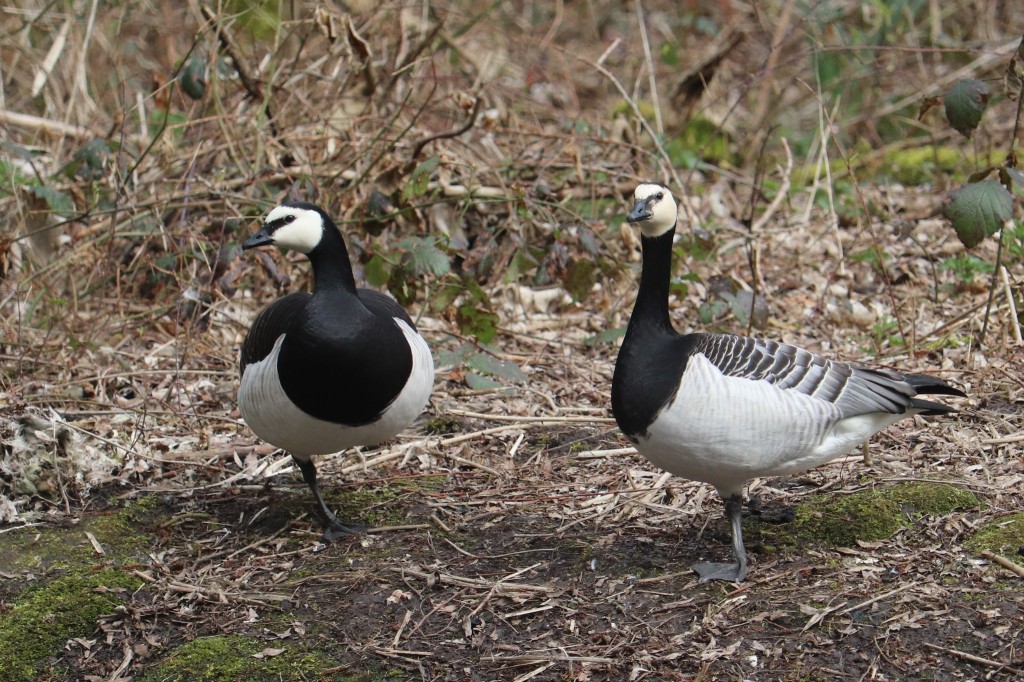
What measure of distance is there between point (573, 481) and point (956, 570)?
1.78m

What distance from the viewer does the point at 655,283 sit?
4.03 m

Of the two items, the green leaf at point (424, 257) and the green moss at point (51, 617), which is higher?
the green leaf at point (424, 257)

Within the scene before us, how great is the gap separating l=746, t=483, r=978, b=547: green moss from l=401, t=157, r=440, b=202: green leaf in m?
2.59

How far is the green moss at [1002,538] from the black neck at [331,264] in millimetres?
2664

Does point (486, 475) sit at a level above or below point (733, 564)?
below

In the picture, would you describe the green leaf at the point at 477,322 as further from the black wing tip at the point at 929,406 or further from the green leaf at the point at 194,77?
the black wing tip at the point at 929,406

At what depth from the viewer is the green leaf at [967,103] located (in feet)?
16.0

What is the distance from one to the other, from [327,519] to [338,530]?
0.09 m

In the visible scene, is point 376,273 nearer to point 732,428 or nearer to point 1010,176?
point 732,428

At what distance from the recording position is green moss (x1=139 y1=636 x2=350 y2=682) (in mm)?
3535

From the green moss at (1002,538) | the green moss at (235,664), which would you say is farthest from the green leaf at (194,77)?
the green moss at (1002,538)

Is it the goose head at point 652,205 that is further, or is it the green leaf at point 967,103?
the green leaf at point 967,103

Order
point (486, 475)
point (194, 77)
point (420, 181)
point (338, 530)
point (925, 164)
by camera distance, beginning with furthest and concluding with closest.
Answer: point (925, 164), point (194, 77), point (420, 181), point (486, 475), point (338, 530)

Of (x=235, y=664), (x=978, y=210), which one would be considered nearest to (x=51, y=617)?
(x=235, y=664)
